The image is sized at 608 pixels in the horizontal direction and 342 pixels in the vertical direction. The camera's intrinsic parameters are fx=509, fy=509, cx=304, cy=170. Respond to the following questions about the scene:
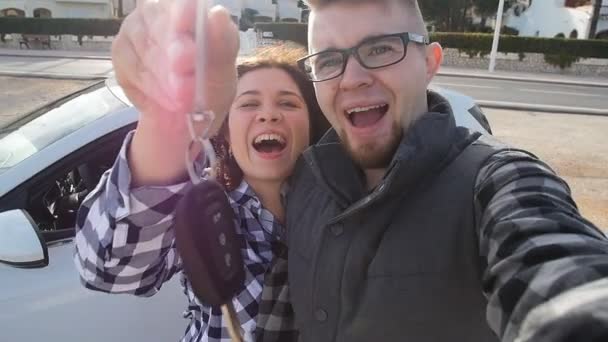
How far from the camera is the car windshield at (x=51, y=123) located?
2.14 metres

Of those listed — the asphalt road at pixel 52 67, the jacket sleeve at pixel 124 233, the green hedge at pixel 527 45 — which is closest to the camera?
the jacket sleeve at pixel 124 233

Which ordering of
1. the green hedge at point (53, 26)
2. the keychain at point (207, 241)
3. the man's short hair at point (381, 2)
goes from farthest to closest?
the green hedge at point (53, 26), the man's short hair at point (381, 2), the keychain at point (207, 241)

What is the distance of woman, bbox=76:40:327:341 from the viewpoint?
104 centimetres

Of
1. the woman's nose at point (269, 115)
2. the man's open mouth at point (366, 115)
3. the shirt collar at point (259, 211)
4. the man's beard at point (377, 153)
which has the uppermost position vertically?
the man's open mouth at point (366, 115)

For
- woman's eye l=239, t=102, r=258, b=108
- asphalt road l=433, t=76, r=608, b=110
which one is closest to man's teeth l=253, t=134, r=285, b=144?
woman's eye l=239, t=102, r=258, b=108

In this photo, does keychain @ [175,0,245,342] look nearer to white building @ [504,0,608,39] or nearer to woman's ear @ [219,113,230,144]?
woman's ear @ [219,113,230,144]

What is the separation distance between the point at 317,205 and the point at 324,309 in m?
0.25

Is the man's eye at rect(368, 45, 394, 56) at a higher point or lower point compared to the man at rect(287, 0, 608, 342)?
higher

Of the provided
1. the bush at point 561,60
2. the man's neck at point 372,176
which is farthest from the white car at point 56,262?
the bush at point 561,60

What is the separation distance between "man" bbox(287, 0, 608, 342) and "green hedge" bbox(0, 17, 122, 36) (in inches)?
994

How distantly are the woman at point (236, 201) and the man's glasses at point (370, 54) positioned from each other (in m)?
0.24

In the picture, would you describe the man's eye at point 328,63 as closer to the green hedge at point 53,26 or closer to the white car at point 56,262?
the white car at point 56,262

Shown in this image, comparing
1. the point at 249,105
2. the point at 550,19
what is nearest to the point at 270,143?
the point at 249,105

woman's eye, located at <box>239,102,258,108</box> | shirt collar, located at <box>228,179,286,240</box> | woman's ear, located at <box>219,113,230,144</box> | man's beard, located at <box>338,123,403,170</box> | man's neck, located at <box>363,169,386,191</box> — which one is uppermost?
woman's eye, located at <box>239,102,258,108</box>
